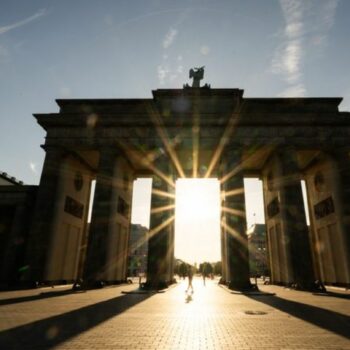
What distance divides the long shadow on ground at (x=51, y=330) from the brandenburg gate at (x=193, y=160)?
44.1ft

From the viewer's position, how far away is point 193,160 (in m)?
32.4

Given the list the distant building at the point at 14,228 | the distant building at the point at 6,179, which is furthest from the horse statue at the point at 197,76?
the distant building at the point at 6,179

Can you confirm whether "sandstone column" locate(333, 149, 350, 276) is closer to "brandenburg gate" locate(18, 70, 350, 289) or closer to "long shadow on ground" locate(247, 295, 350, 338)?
"brandenburg gate" locate(18, 70, 350, 289)

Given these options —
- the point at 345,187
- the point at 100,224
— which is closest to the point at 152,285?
the point at 100,224

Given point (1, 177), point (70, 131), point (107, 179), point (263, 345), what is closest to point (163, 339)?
point (263, 345)

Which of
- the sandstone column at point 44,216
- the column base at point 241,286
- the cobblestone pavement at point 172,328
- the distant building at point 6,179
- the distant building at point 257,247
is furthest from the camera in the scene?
the distant building at point 257,247

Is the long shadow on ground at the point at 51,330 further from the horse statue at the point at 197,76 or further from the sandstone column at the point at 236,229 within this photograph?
the horse statue at the point at 197,76

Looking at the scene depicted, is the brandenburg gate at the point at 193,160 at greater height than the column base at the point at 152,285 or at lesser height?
Answer: greater

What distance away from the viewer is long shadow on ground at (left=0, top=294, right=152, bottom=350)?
6.69m

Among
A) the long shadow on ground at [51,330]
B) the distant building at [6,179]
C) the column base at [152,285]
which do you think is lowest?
the long shadow on ground at [51,330]

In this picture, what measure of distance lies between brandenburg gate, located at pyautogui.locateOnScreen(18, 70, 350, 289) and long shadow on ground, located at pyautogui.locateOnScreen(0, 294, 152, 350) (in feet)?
44.1

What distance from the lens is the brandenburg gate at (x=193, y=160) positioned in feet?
80.3

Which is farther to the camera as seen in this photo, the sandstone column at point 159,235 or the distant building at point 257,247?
the distant building at point 257,247

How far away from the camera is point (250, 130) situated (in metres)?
27.5
